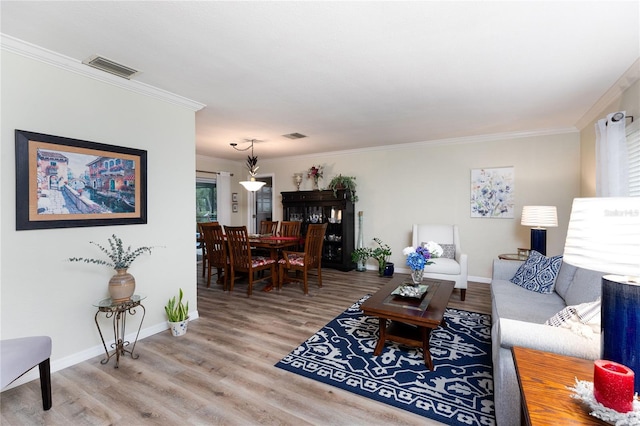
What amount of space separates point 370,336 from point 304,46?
2.58 m

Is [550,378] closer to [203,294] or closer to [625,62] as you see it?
[625,62]

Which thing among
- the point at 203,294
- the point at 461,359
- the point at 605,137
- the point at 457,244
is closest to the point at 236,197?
the point at 203,294

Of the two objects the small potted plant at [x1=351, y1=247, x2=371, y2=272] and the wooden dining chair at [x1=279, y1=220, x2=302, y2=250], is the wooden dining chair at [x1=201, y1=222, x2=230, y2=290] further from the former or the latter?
the small potted plant at [x1=351, y1=247, x2=371, y2=272]

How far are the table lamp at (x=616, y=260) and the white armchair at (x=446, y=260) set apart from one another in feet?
7.74

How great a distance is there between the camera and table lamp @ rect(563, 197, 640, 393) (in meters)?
0.93

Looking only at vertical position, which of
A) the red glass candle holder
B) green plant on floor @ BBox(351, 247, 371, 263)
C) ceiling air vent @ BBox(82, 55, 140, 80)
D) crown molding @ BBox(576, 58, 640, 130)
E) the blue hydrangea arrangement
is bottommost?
green plant on floor @ BBox(351, 247, 371, 263)

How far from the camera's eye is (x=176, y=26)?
1889 mm

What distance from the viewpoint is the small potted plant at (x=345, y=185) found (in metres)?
5.82

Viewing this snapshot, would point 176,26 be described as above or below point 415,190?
above

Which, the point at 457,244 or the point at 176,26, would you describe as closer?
the point at 176,26

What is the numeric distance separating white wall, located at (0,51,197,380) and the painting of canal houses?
6cm

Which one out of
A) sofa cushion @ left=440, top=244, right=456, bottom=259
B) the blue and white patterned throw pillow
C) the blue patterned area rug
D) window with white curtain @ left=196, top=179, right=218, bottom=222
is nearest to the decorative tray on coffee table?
the blue patterned area rug

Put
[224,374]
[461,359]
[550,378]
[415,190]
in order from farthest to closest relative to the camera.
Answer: [415,190], [461,359], [224,374], [550,378]

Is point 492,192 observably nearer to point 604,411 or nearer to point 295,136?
point 295,136
